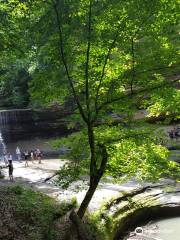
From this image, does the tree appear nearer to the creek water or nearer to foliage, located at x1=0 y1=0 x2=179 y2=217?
foliage, located at x1=0 y1=0 x2=179 y2=217

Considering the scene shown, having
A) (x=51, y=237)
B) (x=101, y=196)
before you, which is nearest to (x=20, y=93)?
(x=101, y=196)

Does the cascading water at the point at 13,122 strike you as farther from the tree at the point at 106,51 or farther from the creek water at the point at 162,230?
the tree at the point at 106,51

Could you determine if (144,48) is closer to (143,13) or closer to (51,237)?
(143,13)

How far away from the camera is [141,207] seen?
21266 millimetres

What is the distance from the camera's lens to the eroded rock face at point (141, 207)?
19328 millimetres

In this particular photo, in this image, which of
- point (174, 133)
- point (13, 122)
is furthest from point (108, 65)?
point (13, 122)

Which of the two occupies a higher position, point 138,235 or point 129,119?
point 129,119

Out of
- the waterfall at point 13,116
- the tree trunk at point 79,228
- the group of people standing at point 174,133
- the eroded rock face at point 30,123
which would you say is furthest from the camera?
the eroded rock face at point 30,123

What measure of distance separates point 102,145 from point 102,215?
20.5ft

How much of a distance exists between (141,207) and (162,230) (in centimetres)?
163

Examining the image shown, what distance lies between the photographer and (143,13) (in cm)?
1168

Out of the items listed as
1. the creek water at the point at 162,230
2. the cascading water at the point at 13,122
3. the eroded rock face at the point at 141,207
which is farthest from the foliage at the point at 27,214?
the cascading water at the point at 13,122

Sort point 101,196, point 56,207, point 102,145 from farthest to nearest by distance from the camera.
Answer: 1. point 101,196
2. point 56,207
3. point 102,145

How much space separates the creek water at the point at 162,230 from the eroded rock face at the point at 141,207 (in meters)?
0.52
